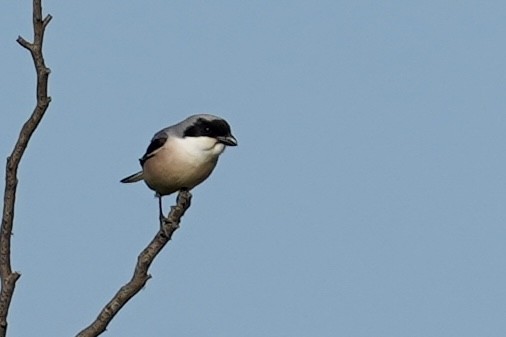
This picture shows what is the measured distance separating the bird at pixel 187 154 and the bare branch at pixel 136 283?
236 cm

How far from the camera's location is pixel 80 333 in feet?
12.7

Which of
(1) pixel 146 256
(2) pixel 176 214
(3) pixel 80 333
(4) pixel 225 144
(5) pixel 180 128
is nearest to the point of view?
(3) pixel 80 333

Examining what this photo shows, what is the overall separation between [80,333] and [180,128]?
3841 millimetres

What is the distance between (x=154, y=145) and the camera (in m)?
7.74

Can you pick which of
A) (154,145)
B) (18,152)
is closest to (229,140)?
(154,145)

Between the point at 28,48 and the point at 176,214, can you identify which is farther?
the point at 176,214

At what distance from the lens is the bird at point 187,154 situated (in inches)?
279

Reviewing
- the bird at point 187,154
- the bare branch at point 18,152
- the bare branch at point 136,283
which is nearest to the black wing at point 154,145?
the bird at point 187,154

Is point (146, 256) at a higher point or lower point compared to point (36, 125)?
lower

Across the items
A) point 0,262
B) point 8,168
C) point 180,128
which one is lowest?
point 0,262

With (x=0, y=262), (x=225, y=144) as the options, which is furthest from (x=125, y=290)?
(x=225, y=144)

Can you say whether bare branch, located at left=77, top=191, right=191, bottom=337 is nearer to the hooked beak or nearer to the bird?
the hooked beak

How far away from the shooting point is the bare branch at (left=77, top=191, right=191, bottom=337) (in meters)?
3.89

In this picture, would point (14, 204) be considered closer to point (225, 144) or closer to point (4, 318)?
point (4, 318)
